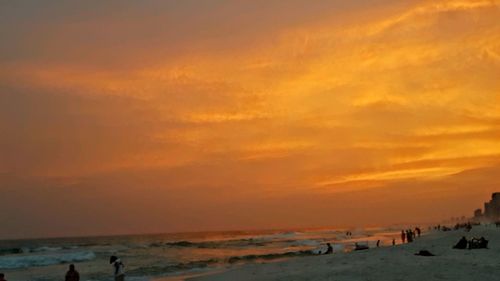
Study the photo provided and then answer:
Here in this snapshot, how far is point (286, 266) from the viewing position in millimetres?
32219

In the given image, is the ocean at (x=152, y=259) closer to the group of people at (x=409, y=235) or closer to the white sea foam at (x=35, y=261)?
the white sea foam at (x=35, y=261)

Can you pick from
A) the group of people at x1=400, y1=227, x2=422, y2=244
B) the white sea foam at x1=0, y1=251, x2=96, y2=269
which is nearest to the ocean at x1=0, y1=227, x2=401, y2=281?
the white sea foam at x1=0, y1=251, x2=96, y2=269

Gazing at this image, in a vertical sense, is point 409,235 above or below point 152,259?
above

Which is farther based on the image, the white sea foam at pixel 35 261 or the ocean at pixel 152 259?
the white sea foam at pixel 35 261

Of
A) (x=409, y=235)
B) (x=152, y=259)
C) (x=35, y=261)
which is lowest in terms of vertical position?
(x=35, y=261)

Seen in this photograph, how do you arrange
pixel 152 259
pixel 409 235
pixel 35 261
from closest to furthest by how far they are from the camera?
pixel 152 259, pixel 409 235, pixel 35 261

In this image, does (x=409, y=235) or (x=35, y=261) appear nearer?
(x=409, y=235)

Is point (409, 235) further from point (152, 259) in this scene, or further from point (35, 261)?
point (35, 261)

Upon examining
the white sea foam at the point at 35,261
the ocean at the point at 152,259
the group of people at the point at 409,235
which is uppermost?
the group of people at the point at 409,235

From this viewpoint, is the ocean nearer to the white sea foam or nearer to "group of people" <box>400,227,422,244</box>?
the white sea foam

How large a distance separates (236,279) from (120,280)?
6.61 meters

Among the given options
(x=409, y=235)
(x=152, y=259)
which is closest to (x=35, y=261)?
(x=152, y=259)

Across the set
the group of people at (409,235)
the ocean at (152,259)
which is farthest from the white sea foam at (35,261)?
the group of people at (409,235)

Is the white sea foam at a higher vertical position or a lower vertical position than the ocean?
lower
